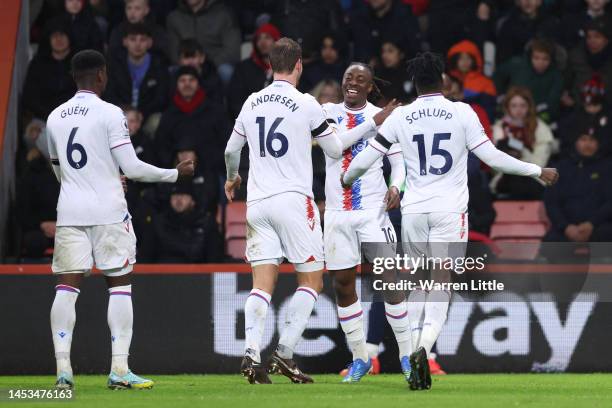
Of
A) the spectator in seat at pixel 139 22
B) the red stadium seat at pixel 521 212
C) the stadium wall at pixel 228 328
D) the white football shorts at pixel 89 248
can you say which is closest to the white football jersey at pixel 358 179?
the stadium wall at pixel 228 328

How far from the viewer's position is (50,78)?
15680 millimetres

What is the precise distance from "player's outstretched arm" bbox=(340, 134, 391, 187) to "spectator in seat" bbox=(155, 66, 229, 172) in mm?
4774

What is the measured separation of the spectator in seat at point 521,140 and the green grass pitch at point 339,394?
3.76 metres

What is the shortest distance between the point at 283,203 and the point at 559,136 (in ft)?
21.1

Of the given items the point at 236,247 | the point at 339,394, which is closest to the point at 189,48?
the point at 236,247

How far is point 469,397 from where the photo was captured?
913cm

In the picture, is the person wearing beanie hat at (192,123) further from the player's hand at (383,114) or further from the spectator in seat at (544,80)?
the player's hand at (383,114)

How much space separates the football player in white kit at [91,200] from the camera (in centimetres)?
966

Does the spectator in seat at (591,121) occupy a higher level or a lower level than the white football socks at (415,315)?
higher

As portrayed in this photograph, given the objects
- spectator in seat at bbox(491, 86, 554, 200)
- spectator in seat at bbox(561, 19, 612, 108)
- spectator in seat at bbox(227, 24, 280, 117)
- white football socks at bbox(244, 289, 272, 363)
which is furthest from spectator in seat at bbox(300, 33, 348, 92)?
white football socks at bbox(244, 289, 272, 363)

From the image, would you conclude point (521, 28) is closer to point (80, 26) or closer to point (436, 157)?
point (80, 26)

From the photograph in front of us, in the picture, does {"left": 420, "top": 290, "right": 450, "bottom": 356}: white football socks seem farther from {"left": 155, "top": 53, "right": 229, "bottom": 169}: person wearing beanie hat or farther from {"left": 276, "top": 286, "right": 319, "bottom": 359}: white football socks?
{"left": 155, "top": 53, "right": 229, "bottom": 169}: person wearing beanie hat

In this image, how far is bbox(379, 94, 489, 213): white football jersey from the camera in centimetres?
995

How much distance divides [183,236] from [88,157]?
15.1ft
